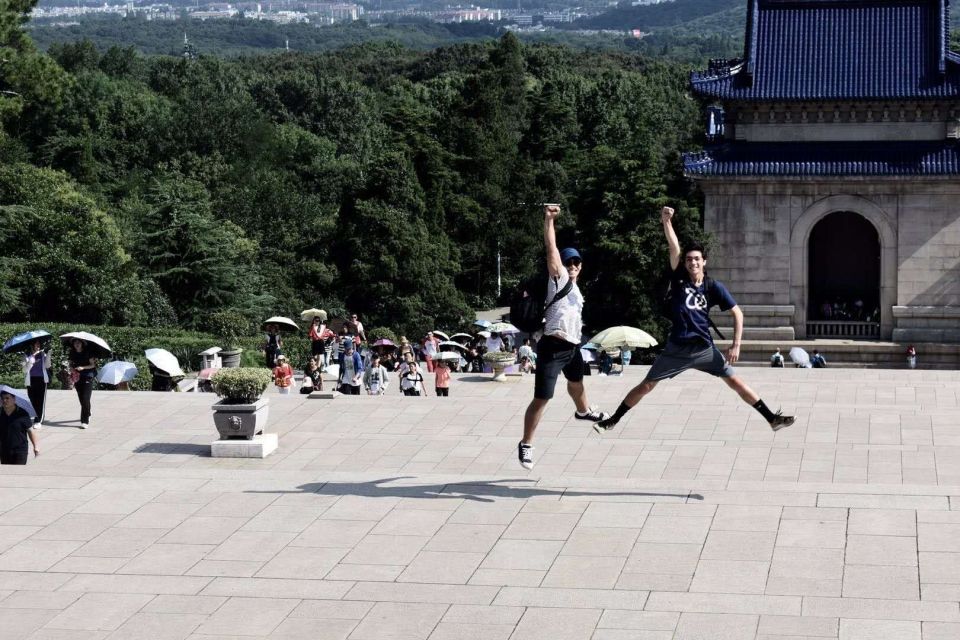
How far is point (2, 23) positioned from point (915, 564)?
117 feet

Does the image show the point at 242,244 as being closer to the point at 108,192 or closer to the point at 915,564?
the point at 108,192

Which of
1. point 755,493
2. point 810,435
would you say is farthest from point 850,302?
point 755,493

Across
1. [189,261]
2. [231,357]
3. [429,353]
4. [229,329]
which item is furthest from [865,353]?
[189,261]

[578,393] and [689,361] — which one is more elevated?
[689,361]

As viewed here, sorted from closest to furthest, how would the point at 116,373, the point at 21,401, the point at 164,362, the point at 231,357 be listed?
the point at 21,401 < the point at 116,373 < the point at 164,362 < the point at 231,357

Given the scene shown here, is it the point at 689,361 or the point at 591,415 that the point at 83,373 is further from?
the point at 689,361

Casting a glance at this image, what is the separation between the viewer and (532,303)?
1494cm

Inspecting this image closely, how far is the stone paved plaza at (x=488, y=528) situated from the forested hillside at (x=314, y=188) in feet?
89.0

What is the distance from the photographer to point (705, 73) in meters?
43.6

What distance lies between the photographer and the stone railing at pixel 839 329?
A: 4306 cm

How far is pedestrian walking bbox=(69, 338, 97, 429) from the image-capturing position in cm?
1975

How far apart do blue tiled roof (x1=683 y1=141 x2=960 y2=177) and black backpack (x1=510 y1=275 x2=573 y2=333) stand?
27378 mm

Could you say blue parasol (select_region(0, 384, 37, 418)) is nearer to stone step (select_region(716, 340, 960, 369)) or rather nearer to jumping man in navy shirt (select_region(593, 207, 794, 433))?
jumping man in navy shirt (select_region(593, 207, 794, 433))

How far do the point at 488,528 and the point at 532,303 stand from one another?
2.24 metres
